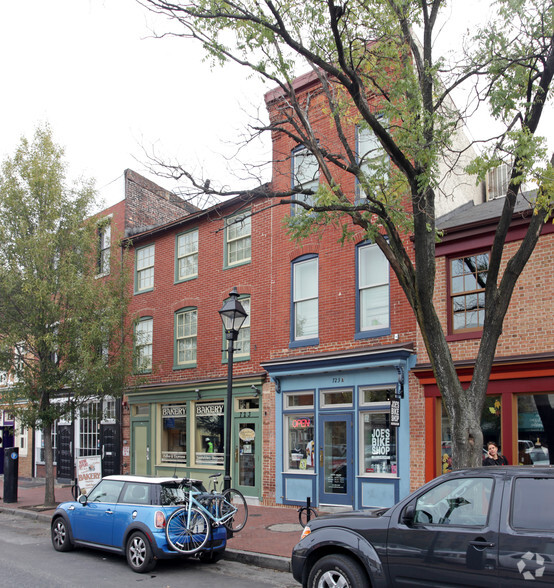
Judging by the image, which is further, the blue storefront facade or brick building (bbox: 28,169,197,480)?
brick building (bbox: 28,169,197,480)

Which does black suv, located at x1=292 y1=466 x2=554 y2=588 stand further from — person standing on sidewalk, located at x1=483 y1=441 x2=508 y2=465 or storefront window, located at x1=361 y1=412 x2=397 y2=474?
storefront window, located at x1=361 y1=412 x2=397 y2=474

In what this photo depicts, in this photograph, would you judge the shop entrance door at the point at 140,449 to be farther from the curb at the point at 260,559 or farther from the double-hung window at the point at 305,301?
the curb at the point at 260,559

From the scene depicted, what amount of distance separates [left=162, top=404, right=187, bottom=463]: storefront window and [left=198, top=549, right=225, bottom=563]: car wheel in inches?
359

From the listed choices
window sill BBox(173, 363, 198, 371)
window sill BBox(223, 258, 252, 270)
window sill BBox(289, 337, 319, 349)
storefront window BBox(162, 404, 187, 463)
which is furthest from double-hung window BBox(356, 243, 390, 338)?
storefront window BBox(162, 404, 187, 463)

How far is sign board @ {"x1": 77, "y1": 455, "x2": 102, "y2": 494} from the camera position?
1544cm

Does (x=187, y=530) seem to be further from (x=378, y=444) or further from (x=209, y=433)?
(x=209, y=433)

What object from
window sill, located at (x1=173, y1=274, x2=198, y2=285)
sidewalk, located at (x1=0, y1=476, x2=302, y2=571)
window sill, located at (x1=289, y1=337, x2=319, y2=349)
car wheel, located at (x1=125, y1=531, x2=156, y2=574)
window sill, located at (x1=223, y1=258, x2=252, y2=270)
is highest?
window sill, located at (x1=223, y1=258, x2=252, y2=270)

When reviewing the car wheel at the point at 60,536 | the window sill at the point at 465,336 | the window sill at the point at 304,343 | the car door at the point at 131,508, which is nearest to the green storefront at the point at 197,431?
the window sill at the point at 304,343

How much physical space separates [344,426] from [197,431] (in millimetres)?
5998

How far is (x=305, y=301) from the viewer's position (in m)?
16.2

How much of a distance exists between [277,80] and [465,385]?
272 inches

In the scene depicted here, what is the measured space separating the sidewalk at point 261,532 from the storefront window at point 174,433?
10.6ft

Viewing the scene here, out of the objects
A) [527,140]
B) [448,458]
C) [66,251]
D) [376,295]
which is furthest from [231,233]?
[527,140]

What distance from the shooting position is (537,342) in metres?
11.7
